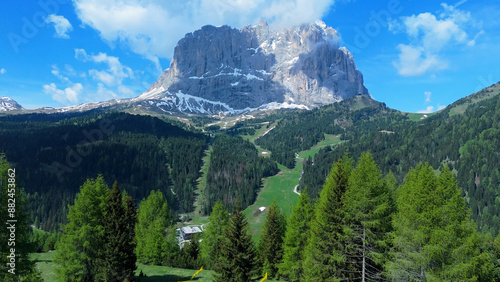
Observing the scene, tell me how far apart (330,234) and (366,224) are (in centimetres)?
389

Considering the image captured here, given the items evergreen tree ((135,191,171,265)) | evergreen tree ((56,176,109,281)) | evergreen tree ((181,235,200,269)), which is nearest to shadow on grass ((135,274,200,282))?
evergreen tree ((56,176,109,281))

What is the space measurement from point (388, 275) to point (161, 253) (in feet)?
143

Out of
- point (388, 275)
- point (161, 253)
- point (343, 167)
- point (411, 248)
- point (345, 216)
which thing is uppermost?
point (343, 167)

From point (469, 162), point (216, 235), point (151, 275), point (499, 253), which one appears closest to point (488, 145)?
point (469, 162)

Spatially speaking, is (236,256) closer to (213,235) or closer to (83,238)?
(83,238)

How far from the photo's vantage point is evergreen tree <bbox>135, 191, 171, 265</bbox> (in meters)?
57.0

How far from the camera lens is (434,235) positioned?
25.1 metres

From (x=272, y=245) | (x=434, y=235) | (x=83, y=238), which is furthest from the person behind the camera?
(x=272, y=245)

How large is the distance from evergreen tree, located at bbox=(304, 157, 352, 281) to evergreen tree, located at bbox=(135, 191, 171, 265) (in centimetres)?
3552

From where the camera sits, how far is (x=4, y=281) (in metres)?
23.1

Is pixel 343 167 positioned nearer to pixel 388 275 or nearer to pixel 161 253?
pixel 388 275

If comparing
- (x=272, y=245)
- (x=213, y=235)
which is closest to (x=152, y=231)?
(x=213, y=235)

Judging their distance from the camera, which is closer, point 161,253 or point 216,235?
point 161,253

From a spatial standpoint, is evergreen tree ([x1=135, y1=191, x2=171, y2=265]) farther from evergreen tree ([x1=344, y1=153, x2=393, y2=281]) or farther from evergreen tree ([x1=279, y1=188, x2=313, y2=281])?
evergreen tree ([x1=344, y1=153, x2=393, y2=281])
